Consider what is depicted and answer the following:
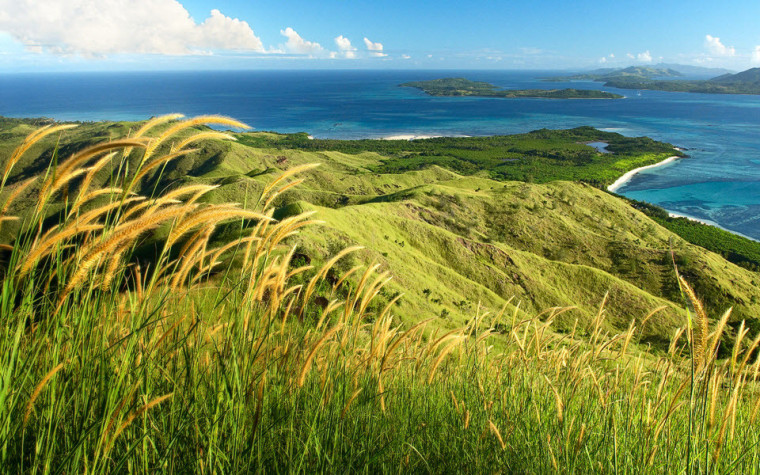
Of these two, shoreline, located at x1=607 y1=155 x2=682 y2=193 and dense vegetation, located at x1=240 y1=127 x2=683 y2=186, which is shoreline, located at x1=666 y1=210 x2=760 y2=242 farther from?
dense vegetation, located at x1=240 y1=127 x2=683 y2=186

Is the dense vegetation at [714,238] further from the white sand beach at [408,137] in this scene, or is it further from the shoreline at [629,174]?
the white sand beach at [408,137]

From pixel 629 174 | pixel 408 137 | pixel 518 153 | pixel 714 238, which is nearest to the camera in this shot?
pixel 714 238

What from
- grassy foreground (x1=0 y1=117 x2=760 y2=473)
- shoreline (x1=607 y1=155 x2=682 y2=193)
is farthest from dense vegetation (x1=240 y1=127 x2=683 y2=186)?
grassy foreground (x1=0 y1=117 x2=760 y2=473)

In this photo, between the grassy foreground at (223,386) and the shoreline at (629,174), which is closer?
the grassy foreground at (223,386)

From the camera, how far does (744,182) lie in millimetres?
99625

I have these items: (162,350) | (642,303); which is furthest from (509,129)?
(162,350)

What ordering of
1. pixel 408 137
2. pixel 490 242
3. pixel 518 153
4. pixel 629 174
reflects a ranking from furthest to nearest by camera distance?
1. pixel 408 137
2. pixel 518 153
3. pixel 629 174
4. pixel 490 242

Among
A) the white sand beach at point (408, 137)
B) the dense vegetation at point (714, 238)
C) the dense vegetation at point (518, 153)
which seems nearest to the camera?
the dense vegetation at point (714, 238)

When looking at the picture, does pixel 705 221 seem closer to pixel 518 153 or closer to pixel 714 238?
pixel 714 238

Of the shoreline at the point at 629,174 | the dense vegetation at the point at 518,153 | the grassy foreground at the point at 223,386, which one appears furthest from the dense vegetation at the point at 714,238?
the grassy foreground at the point at 223,386

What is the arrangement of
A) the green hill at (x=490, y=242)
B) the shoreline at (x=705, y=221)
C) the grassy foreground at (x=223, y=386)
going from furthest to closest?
the shoreline at (x=705, y=221) < the green hill at (x=490, y=242) < the grassy foreground at (x=223, y=386)

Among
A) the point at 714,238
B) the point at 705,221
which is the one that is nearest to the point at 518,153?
the point at 705,221

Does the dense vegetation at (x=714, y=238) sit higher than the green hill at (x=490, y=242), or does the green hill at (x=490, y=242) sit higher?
the green hill at (x=490, y=242)

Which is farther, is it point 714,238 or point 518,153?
point 518,153
